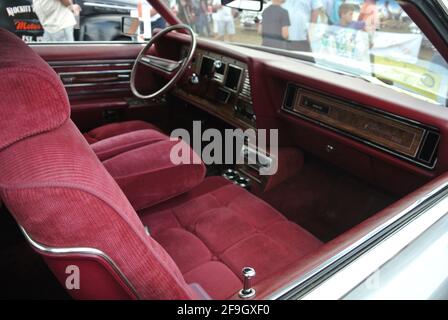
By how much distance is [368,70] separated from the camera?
67.6 inches

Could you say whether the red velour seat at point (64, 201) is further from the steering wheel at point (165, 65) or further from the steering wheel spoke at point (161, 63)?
the steering wheel spoke at point (161, 63)

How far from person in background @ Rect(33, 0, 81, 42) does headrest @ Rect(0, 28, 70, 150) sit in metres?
2.41

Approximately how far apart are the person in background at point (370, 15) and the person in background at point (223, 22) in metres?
0.90

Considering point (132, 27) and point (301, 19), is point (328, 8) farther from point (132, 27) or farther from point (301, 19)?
point (132, 27)

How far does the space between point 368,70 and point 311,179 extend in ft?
1.98

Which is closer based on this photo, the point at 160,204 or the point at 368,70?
the point at 160,204

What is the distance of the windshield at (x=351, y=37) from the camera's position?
1464mm

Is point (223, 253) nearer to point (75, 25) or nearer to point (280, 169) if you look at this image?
point (280, 169)

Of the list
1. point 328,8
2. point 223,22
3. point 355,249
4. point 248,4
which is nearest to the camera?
point 355,249

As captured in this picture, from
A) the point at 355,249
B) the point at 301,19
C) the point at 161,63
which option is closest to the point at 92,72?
the point at 161,63

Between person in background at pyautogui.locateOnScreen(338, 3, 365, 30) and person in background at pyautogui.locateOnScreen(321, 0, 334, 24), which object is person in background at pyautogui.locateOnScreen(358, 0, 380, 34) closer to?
person in background at pyautogui.locateOnScreen(338, 3, 365, 30)

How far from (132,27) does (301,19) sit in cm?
129

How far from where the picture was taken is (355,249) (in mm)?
767
